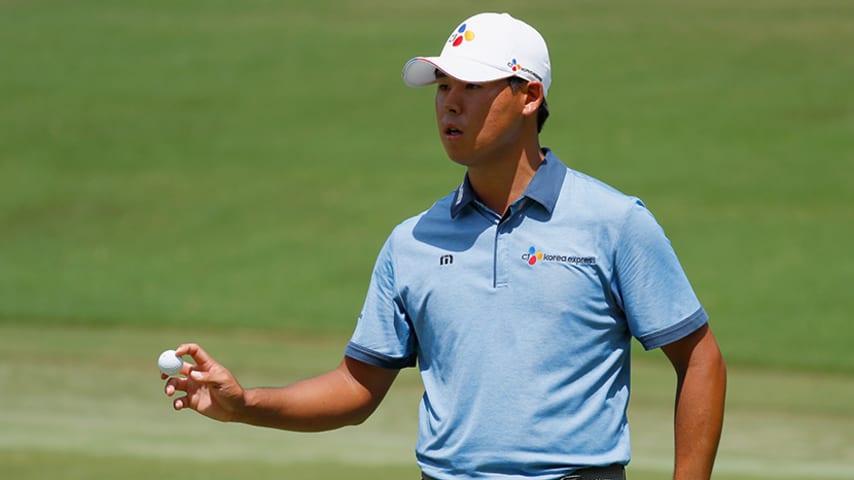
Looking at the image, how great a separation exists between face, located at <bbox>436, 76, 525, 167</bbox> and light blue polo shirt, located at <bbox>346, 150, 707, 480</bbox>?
152 millimetres

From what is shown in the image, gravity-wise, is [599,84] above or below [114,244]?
above

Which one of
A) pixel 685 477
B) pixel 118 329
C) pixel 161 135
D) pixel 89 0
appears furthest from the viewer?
pixel 89 0

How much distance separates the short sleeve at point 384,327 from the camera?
3668mm

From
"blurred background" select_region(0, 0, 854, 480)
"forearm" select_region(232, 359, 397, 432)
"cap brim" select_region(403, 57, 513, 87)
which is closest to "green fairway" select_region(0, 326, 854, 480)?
"blurred background" select_region(0, 0, 854, 480)

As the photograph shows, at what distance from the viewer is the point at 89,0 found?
93.8 feet

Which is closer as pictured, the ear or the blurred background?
the ear

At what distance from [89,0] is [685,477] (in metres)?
26.7

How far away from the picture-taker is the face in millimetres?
3506

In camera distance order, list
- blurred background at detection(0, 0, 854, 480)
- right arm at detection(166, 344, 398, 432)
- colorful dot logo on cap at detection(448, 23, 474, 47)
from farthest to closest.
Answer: blurred background at detection(0, 0, 854, 480) → colorful dot logo on cap at detection(448, 23, 474, 47) → right arm at detection(166, 344, 398, 432)

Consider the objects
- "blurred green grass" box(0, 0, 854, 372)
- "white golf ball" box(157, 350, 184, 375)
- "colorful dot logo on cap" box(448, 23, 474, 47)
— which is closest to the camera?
"white golf ball" box(157, 350, 184, 375)

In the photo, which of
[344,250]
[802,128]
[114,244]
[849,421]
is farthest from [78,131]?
[849,421]

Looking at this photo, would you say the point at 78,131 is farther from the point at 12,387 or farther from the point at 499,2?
the point at 12,387

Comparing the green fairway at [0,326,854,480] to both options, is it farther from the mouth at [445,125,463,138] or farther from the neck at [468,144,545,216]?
the mouth at [445,125,463,138]

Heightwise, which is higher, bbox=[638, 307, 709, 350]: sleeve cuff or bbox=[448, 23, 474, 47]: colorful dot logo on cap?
bbox=[448, 23, 474, 47]: colorful dot logo on cap
